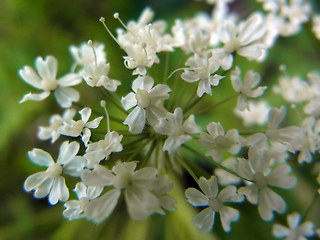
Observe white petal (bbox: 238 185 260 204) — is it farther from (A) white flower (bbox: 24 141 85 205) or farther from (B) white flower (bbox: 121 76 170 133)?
(A) white flower (bbox: 24 141 85 205)

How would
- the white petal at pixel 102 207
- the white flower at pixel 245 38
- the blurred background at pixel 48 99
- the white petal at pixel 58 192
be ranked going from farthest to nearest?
the blurred background at pixel 48 99 < the white flower at pixel 245 38 < the white petal at pixel 58 192 < the white petal at pixel 102 207

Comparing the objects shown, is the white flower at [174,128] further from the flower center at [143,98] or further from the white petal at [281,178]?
the white petal at [281,178]

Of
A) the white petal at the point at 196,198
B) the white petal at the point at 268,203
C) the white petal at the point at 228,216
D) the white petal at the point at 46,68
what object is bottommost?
the white petal at the point at 268,203

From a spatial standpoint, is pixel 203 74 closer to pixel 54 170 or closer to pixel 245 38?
pixel 245 38

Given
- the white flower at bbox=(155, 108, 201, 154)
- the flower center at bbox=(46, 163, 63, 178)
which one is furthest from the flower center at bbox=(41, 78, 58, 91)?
the white flower at bbox=(155, 108, 201, 154)

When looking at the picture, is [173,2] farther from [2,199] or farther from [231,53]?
[2,199]

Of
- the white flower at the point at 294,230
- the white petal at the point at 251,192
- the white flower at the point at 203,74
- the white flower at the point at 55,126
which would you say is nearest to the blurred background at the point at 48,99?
the white flower at the point at 294,230
